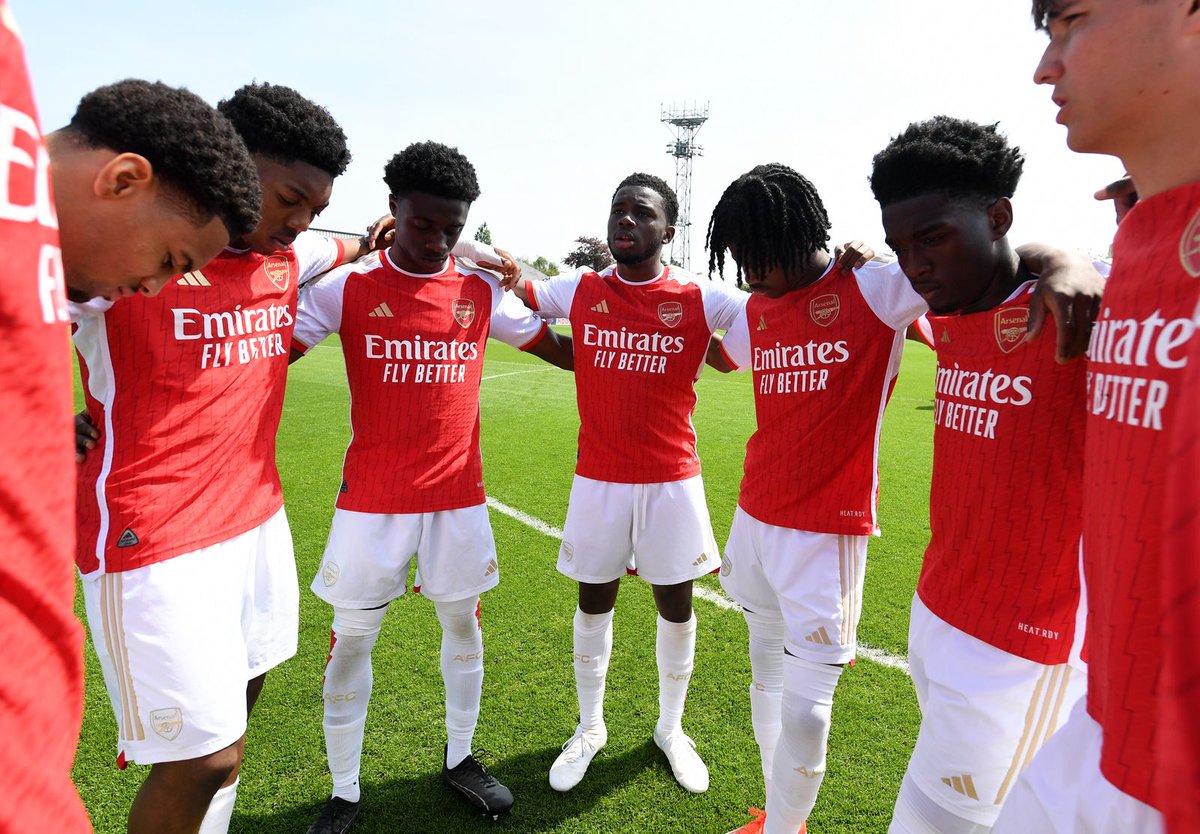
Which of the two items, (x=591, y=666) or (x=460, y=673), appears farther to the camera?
(x=591, y=666)

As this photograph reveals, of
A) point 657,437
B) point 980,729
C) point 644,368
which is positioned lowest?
point 980,729

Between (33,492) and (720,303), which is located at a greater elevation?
(720,303)

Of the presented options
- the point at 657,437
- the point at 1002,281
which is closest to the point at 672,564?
the point at 657,437

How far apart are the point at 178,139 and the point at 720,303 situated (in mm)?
2456

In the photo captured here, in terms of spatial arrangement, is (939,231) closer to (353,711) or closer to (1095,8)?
(1095,8)

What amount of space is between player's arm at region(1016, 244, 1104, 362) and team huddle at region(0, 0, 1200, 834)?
0.01 meters

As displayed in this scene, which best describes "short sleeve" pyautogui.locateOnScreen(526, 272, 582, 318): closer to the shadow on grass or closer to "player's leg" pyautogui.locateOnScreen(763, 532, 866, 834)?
"player's leg" pyautogui.locateOnScreen(763, 532, 866, 834)

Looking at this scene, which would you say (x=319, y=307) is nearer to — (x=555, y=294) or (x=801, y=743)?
(x=555, y=294)

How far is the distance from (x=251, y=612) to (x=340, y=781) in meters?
0.91

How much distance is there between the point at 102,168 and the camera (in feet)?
3.55

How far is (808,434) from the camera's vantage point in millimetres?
2535

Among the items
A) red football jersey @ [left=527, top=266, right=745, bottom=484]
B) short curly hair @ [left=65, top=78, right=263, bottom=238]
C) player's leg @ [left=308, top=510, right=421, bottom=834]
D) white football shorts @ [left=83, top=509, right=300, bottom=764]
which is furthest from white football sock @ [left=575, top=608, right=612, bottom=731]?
short curly hair @ [left=65, top=78, right=263, bottom=238]

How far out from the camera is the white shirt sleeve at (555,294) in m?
3.48

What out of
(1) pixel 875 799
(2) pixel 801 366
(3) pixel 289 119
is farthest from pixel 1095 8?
(1) pixel 875 799
